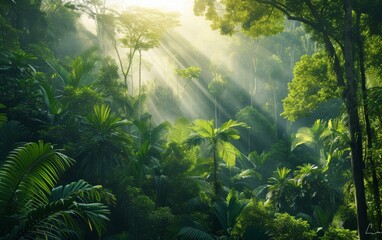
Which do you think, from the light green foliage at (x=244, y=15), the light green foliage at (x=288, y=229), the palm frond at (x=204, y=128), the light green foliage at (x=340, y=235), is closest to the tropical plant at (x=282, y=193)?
the palm frond at (x=204, y=128)

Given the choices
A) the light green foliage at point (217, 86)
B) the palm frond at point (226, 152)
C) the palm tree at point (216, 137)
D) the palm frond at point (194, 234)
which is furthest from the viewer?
the light green foliage at point (217, 86)

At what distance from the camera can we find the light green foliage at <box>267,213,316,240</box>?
9219 mm

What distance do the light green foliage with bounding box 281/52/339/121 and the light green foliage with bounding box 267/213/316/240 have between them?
2.86m

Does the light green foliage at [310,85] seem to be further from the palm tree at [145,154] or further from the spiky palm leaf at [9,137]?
the spiky palm leaf at [9,137]

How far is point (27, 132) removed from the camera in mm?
9422

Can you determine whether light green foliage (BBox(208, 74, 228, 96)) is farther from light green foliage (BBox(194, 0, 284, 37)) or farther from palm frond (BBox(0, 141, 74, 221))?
palm frond (BBox(0, 141, 74, 221))

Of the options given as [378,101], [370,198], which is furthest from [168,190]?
[378,101]

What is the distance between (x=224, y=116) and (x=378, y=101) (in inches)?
1081

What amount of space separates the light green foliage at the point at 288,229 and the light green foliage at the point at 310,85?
9.37ft

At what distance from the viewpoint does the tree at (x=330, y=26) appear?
664cm

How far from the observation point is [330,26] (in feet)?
24.4

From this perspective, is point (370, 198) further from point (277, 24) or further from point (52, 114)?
point (52, 114)

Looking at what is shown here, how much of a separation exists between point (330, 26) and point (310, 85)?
4.15ft

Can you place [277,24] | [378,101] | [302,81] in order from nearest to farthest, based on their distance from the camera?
[378,101], [302,81], [277,24]
